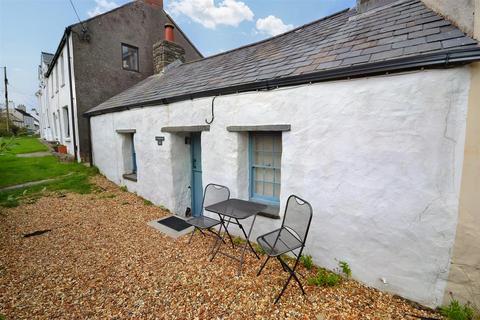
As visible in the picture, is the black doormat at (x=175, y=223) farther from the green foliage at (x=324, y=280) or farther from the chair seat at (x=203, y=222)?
the green foliage at (x=324, y=280)

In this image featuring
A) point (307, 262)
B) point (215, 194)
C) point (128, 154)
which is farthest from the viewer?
point (128, 154)

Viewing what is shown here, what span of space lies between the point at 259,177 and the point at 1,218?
6.76 metres

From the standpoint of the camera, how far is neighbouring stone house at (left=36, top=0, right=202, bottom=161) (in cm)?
1095

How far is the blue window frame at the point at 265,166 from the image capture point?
441 centimetres

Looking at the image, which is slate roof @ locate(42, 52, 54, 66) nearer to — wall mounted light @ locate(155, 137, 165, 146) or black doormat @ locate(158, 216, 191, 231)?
wall mounted light @ locate(155, 137, 165, 146)

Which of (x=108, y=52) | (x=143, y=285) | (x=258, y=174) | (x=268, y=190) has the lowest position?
(x=143, y=285)

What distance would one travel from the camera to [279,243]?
3309mm

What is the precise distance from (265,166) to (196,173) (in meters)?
2.60

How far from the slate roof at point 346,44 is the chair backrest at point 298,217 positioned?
2070mm

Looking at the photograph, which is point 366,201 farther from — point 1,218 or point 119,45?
point 119,45

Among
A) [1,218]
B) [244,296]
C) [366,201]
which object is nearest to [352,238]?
[366,201]

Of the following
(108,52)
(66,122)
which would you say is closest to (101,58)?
(108,52)

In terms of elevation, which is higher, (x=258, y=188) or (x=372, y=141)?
(x=372, y=141)

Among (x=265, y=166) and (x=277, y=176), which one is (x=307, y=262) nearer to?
(x=277, y=176)
